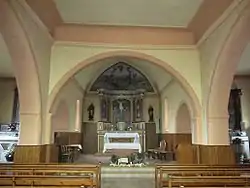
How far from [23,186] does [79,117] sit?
36.5ft

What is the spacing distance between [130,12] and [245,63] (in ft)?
19.7

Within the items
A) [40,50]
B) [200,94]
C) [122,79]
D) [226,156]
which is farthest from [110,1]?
[122,79]

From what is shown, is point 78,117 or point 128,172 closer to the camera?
point 128,172

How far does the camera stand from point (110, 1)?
6.88 meters

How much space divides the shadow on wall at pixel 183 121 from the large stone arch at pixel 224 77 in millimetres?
5900

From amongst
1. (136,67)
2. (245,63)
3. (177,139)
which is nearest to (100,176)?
(245,63)

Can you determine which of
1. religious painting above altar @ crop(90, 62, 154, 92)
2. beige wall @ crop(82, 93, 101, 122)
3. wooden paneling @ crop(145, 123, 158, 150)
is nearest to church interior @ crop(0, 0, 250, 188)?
wooden paneling @ crop(145, 123, 158, 150)

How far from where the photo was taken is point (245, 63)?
11297 mm

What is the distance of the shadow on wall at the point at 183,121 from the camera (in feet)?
45.9

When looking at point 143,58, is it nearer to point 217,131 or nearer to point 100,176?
point 217,131

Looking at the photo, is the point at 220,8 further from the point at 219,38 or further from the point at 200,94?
the point at 200,94

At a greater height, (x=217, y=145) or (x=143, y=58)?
(x=143, y=58)

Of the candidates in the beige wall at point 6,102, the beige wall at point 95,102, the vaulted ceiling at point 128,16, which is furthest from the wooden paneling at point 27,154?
the beige wall at point 95,102

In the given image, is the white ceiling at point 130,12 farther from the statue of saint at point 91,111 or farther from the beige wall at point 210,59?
the statue of saint at point 91,111
